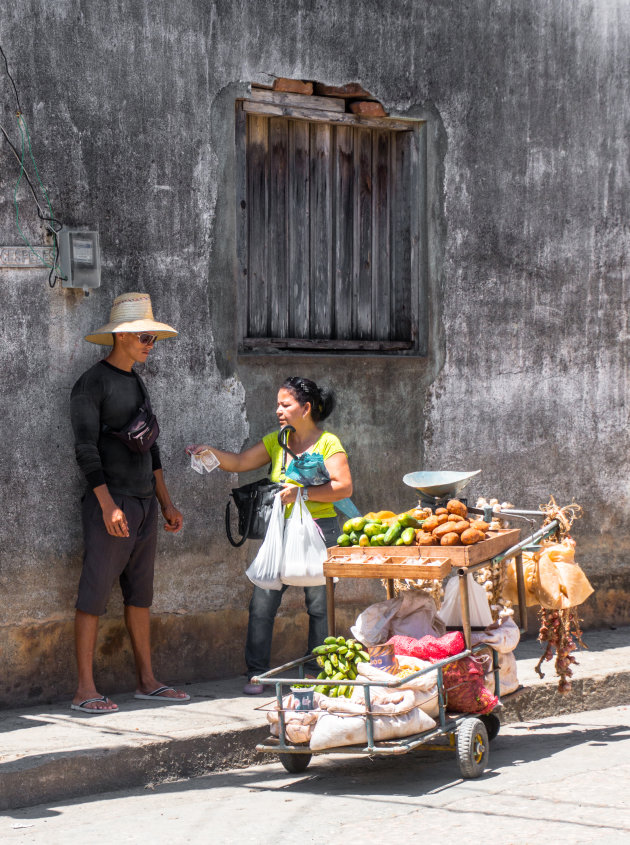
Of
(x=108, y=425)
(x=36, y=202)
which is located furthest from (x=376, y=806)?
(x=36, y=202)

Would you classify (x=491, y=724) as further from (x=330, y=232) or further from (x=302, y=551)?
(x=330, y=232)

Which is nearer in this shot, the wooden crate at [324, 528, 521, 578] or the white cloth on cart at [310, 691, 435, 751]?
the white cloth on cart at [310, 691, 435, 751]

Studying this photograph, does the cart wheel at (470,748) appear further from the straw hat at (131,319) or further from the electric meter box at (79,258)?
the electric meter box at (79,258)

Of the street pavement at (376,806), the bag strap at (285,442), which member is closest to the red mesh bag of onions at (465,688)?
the street pavement at (376,806)

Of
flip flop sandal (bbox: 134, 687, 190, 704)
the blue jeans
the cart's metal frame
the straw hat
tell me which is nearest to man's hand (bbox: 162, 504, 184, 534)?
the blue jeans

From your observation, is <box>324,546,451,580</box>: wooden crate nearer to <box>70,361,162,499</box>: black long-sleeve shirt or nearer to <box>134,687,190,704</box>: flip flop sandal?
<box>70,361,162,499</box>: black long-sleeve shirt

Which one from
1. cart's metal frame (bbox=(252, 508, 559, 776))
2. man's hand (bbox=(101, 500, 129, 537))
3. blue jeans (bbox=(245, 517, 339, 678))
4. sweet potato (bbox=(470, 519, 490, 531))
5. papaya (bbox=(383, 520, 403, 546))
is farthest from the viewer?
blue jeans (bbox=(245, 517, 339, 678))

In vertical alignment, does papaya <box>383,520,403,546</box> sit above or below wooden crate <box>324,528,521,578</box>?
above

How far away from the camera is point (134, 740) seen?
5.87 meters

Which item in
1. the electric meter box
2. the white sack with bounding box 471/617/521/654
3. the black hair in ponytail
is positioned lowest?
the white sack with bounding box 471/617/521/654

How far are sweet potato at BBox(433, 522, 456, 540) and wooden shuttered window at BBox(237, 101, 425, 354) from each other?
2.34 m

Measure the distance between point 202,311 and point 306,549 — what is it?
1667 mm

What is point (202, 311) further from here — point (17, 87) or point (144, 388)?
point (17, 87)

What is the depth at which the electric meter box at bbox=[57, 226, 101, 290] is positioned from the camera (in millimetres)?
6637
